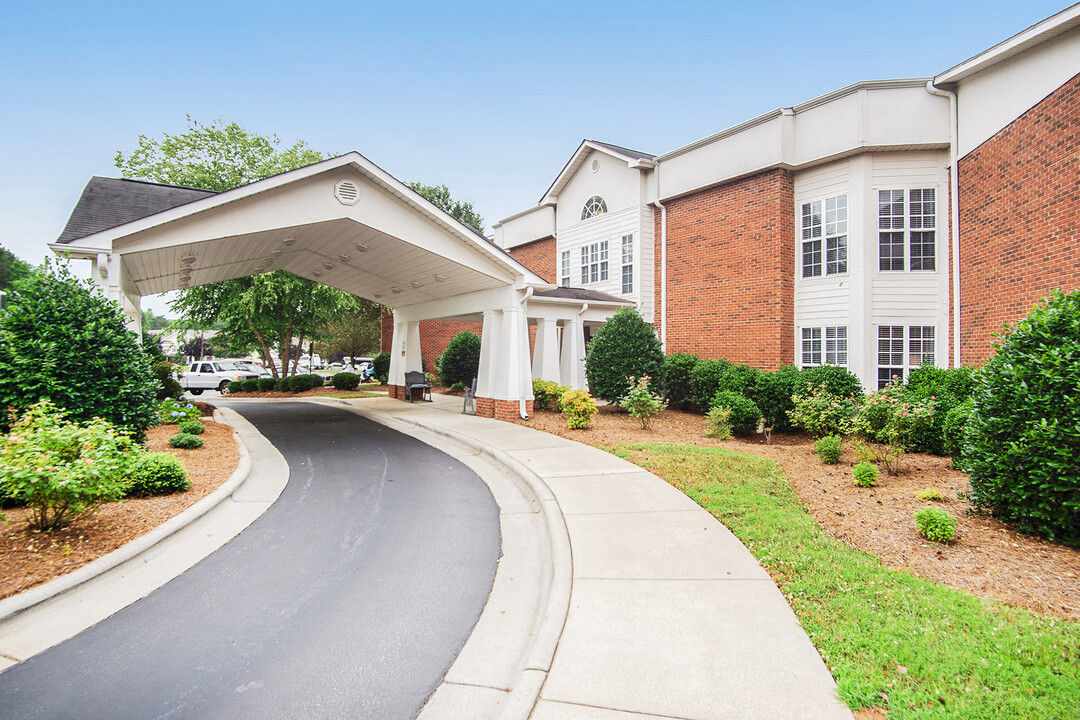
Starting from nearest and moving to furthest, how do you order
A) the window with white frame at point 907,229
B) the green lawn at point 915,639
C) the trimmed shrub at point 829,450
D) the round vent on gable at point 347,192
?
the green lawn at point 915,639 < the trimmed shrub at point 829,450 < the round vent on gable at point 347,192 < the window with white frame at point 907,229

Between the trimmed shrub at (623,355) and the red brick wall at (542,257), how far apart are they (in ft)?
25.5

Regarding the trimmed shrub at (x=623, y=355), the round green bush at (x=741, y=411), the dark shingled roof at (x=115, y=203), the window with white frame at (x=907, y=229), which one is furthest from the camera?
the trimmed shrub at (x=623, y=355)

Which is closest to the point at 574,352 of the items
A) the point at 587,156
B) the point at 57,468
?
the point at 587,156

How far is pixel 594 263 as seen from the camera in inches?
789

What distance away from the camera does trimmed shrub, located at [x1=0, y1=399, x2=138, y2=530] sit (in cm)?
454

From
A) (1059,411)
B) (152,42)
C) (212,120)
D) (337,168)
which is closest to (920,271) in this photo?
(1059,411)

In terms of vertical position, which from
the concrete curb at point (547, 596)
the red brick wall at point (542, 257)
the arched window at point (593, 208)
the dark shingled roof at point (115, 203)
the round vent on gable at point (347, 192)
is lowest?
the concrete curb at point (547, 596)

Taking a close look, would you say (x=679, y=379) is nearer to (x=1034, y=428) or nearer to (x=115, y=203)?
(x=1034, y=428)

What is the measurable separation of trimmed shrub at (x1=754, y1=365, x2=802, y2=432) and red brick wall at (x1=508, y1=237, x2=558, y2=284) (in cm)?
1123

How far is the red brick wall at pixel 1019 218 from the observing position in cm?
903

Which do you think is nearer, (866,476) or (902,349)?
(866,476)

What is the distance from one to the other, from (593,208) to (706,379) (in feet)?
29.1

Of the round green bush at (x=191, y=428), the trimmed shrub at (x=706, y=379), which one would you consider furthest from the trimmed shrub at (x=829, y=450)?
the round green bush at (x=191, y=428)

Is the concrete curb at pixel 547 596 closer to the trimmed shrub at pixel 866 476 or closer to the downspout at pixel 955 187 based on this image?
the trimmed shrub at pixel 866 476
